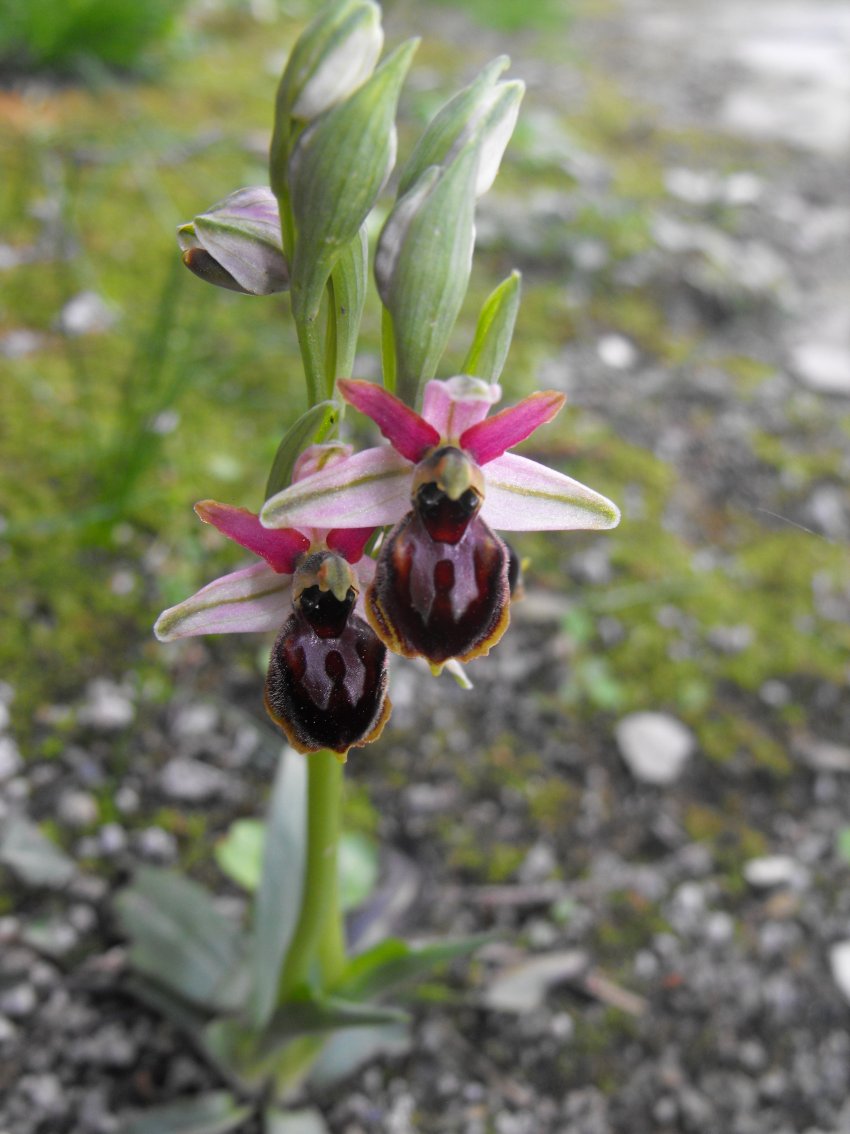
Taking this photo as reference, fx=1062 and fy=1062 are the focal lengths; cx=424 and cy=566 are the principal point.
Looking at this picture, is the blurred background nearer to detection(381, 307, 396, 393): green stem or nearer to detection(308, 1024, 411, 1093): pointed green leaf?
detection(308, 1024, 411, 1093): pointed green leaf

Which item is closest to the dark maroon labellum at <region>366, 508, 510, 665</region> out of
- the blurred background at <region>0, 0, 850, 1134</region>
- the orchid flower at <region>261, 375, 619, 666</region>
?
the orchid flower at <region>261, 375, 619, 666</region>

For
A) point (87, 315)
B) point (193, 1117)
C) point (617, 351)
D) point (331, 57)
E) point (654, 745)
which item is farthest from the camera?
point (617, 351)

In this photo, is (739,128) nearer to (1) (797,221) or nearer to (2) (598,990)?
(1) (797,221)

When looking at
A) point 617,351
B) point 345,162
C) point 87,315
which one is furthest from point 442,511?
point 617,351

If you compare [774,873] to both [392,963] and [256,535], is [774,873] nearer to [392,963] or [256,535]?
[392,963]

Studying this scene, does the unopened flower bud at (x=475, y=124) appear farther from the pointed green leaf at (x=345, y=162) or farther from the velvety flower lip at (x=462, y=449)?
the velvety flower lip at (x=462, y=449)

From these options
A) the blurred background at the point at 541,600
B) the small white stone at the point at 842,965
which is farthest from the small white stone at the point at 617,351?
the small white stone at the point at 842,965

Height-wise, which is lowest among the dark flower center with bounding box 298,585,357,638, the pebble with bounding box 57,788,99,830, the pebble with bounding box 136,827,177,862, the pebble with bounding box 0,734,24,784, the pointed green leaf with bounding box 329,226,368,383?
the pebble with bounding box 136,827,177,862
